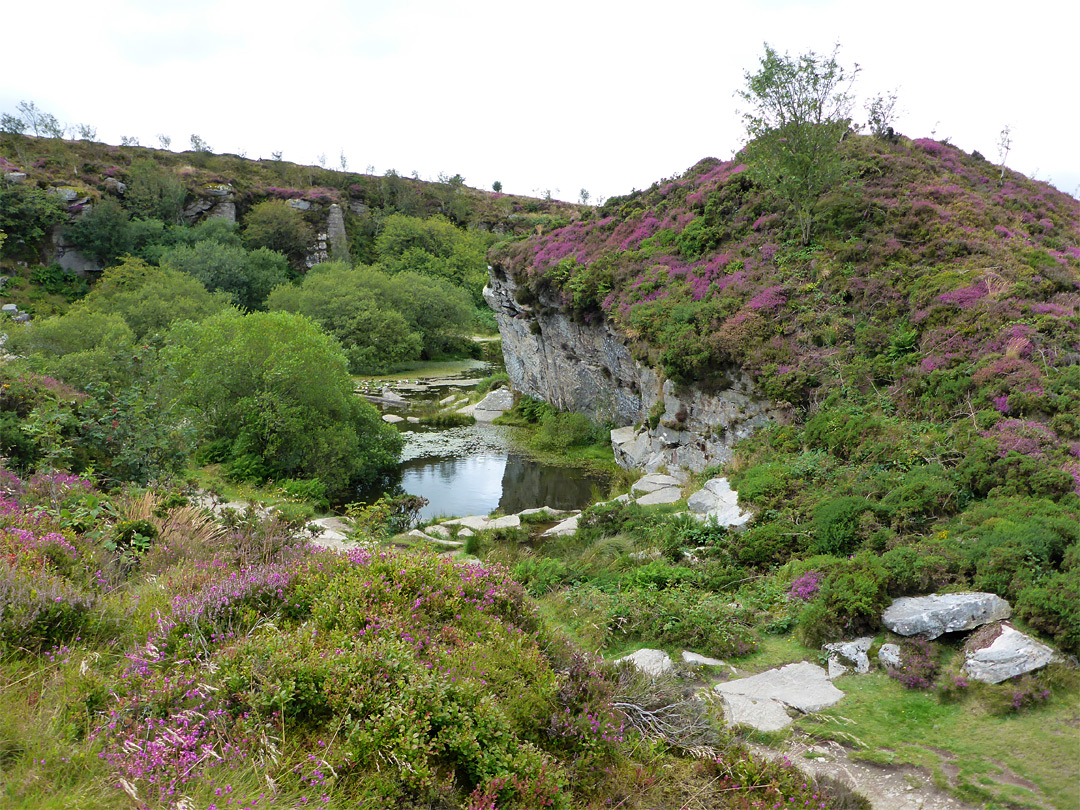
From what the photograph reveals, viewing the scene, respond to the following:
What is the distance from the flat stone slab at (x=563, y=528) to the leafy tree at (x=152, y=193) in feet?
201

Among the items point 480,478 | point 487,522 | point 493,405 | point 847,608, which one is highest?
point 847,608

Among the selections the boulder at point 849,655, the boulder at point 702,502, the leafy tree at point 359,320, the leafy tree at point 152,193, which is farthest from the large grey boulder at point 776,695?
the leafy tree at point 152,193

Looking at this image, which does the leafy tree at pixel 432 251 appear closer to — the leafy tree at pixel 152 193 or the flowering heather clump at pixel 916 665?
the leafy tree at pixel 152 193

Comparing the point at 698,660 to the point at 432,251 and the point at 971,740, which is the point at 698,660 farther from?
the point at 432,251

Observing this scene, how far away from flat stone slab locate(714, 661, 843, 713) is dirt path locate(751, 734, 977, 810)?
0.57 meters

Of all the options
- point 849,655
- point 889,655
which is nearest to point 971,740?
point 889,655

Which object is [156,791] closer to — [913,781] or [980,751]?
[913,781]

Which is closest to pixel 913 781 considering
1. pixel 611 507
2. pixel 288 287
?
pixel 611 507

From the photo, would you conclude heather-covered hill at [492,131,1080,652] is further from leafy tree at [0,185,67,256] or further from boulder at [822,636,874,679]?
leafy tree at [0,185,67,256]

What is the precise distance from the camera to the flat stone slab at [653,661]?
6.10m

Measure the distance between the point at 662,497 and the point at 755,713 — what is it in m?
9.62

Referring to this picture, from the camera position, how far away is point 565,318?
26.1m

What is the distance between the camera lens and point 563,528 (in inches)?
544

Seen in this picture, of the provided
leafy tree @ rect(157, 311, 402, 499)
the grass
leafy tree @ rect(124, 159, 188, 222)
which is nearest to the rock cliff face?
the grass
